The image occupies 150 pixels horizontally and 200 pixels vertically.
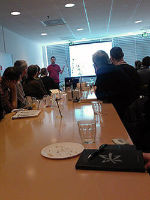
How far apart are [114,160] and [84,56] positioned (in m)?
8.13

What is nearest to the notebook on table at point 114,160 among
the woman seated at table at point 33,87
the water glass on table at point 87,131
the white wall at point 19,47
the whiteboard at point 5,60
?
the water glass on table at point 87,131

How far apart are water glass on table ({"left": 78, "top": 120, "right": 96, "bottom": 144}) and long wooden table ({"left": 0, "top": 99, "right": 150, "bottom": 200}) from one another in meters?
0.04

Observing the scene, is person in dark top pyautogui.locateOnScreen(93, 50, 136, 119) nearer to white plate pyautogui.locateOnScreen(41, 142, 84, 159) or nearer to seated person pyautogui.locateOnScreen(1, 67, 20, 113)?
seated person pyautogui.locateOnScreen(1, 67, 20, 113)

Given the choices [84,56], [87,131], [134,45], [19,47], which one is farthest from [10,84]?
[134,45]

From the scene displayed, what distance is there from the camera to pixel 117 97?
7.64ft

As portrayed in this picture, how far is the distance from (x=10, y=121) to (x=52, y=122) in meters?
0.37

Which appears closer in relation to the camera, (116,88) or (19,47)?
(116,88)

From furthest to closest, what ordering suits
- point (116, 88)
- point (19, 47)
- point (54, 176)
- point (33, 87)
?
point (19, 47) < point (33, 87) < point (116, 88) < point (54, 176)

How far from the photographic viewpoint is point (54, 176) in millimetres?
766

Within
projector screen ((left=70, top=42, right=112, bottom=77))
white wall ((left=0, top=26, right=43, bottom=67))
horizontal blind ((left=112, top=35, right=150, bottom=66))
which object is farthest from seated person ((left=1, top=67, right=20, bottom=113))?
horizontal blind ((left=112, top=35, right=150, bottom=66))

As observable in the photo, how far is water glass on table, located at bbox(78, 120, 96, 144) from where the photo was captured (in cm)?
107

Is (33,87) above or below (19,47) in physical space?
below

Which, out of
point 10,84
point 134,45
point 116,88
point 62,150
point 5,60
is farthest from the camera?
point 134,45

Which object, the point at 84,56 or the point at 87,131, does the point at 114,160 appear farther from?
the point at 84,56
